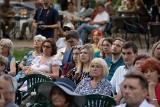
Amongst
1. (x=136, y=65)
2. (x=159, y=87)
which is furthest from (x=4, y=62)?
(x=159, y=87)

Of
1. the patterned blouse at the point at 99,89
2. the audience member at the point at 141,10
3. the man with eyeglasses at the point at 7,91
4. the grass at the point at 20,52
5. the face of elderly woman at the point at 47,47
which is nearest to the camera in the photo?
the man with eyeglasses at the point at 7,91

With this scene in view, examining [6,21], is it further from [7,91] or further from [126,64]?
[7,91]

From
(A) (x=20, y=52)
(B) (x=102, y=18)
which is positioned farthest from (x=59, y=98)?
(B) (x=102, y=18)

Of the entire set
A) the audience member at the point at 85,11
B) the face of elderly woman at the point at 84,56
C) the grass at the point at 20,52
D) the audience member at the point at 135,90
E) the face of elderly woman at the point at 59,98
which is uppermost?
the audience member at the point at 135,90

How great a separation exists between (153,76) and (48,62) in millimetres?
3541

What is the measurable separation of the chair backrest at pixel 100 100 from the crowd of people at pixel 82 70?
16 cm

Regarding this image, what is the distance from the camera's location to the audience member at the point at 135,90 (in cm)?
568

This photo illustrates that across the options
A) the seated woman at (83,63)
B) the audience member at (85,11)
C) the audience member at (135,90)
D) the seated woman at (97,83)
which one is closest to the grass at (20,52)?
the audience member at (85,11)

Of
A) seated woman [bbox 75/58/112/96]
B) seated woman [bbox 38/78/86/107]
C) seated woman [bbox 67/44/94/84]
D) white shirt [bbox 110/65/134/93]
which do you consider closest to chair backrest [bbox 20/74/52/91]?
seated woman [bbox 67/44/94/84]

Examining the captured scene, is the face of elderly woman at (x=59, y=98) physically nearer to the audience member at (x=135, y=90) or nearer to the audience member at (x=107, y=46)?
the audience member at (x=135, y=90)

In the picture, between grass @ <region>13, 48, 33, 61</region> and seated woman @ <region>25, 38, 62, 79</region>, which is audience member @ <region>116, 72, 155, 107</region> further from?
grass @ <region>13, 48, 33, 61</region>

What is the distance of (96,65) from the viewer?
847 cm

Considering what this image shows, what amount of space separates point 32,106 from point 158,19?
Result: 1525 centimetres

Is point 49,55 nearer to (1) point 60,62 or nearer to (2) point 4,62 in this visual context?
A: (1) point 60,62
